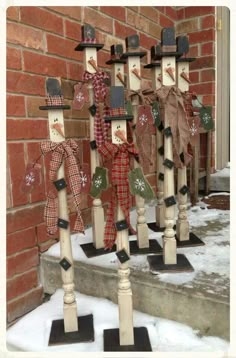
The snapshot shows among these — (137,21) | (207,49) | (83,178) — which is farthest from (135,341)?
(207,49)

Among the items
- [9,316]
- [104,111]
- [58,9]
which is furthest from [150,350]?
[58,9]

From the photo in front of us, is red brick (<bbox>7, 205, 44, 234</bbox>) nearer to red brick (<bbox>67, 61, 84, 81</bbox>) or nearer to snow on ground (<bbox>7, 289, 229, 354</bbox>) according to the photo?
snow on ground (<bbox>7, 289, 229, 354</bbox>)

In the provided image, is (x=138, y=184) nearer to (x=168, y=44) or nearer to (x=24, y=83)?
(x=168, y=44)

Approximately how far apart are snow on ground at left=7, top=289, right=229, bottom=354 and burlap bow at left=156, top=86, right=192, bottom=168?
583 mm

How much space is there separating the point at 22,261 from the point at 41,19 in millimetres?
961

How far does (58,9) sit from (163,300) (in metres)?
1.22

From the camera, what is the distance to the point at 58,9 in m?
1.41

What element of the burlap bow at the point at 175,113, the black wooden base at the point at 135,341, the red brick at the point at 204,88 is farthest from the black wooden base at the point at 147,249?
the red brick at the point at 204,88

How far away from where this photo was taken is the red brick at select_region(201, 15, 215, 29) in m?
2.21

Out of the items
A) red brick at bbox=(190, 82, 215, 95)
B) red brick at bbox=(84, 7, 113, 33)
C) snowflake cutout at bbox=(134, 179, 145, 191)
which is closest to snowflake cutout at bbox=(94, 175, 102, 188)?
snowflake cutout at bbox=(134, 179, 145, 191)

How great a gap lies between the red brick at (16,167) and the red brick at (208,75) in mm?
1496

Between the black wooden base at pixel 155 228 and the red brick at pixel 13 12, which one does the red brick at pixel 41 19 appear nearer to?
the red brick at pixel 13 12

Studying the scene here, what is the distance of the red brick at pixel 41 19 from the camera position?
126 cm

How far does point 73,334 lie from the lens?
103cm
